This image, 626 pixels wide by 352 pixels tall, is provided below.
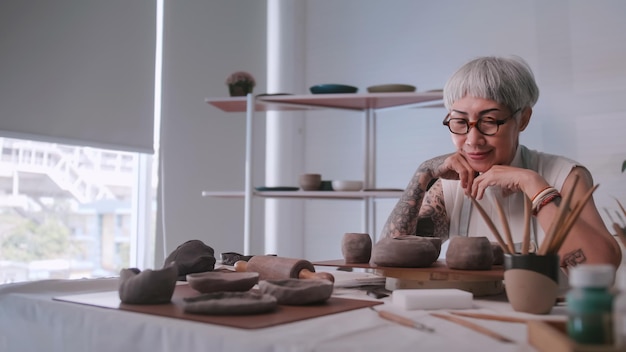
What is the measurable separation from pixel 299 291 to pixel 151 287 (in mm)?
234

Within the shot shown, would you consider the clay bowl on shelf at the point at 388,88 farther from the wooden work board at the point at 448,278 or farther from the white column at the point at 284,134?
the wooden work board at the point at 448,278

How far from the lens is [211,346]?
787 millimetres

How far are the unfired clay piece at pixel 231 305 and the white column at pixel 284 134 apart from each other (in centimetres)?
364

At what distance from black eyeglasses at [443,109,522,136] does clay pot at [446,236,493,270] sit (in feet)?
2.23

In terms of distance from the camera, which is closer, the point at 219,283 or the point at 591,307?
the point at 591,307

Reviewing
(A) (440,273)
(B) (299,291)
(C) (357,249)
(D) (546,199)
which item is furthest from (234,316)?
(D) (546,199)

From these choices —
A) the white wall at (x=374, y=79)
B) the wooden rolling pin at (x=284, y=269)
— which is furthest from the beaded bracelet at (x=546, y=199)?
the white wall at (x=374, y=79)

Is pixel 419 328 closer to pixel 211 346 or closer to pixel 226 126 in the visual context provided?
pixel 211 346

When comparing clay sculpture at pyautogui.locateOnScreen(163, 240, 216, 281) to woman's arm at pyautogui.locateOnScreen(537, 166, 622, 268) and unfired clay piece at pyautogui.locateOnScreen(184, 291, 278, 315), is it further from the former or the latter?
woman's arm at pyautogui.locateOnScreen(537, 166, 622, 268)

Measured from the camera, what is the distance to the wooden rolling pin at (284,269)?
119cm

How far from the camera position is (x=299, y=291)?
3.15 feet

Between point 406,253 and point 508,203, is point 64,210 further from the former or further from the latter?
point 406,253

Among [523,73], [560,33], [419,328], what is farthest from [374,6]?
[419,328]

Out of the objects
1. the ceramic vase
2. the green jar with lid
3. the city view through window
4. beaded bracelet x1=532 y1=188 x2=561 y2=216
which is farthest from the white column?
the green jar with lid
